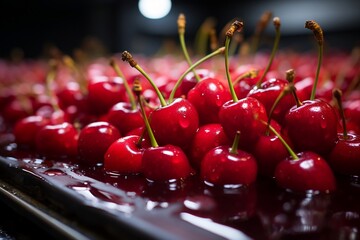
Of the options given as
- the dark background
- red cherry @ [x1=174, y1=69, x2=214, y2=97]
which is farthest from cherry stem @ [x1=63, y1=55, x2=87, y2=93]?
the dark background

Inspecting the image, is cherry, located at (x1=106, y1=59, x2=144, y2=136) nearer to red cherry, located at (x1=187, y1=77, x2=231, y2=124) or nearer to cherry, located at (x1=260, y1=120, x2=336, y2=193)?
red cherry, located at (x1=187, y1=77, x2=231, y2=124)

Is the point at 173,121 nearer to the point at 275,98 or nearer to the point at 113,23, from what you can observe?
the point at 275,98

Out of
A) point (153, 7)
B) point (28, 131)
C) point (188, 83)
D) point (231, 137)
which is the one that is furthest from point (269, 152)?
point (153, 7)

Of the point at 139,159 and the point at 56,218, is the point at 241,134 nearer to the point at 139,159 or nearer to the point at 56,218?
the point at 139,159

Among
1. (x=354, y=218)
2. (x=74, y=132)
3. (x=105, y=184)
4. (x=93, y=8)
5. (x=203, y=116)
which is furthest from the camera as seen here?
(x=93, y=8)

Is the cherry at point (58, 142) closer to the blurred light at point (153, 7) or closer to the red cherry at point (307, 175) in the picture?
the red cherry at point (307, 175)

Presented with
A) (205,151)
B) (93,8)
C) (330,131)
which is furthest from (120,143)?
(93,8)
